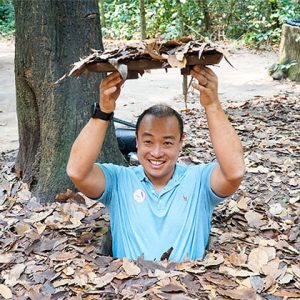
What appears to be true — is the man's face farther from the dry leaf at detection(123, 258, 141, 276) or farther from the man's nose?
the dry leaf at detection(123, 258, 141, 276)

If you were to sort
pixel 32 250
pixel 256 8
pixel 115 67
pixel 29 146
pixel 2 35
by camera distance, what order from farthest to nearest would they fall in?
1. pixel 2 35
2. pixel 256 8
3. pixel 29 146
4. pixel 32 250
5. pixel 115 67

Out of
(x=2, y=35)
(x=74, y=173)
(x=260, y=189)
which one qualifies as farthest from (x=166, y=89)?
(x=2, y=35)

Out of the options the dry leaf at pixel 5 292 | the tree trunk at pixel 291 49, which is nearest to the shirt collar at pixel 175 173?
the dry leaf at pixel 5 292

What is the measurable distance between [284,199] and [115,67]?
2099mm

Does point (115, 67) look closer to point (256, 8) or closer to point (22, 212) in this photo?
point (22, 212)

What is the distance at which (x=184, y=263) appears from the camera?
258 cm

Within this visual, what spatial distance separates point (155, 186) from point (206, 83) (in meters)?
0.73

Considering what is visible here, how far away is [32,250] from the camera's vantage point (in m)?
2.86

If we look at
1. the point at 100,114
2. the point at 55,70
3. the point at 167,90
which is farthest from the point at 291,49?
the point at 100,114

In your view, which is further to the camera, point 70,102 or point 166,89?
point 166,89

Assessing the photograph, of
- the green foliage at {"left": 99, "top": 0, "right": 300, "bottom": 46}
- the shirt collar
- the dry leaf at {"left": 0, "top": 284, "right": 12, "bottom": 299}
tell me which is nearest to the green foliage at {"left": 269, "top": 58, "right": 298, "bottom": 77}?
the green foliage at {"left": 99, "top": 0, "right": 300, "bottom": 46}

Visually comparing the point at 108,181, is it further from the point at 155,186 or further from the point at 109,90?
the point at 109,90

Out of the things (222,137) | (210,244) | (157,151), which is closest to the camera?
(222,137)

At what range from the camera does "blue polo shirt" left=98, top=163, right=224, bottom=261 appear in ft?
9.02
